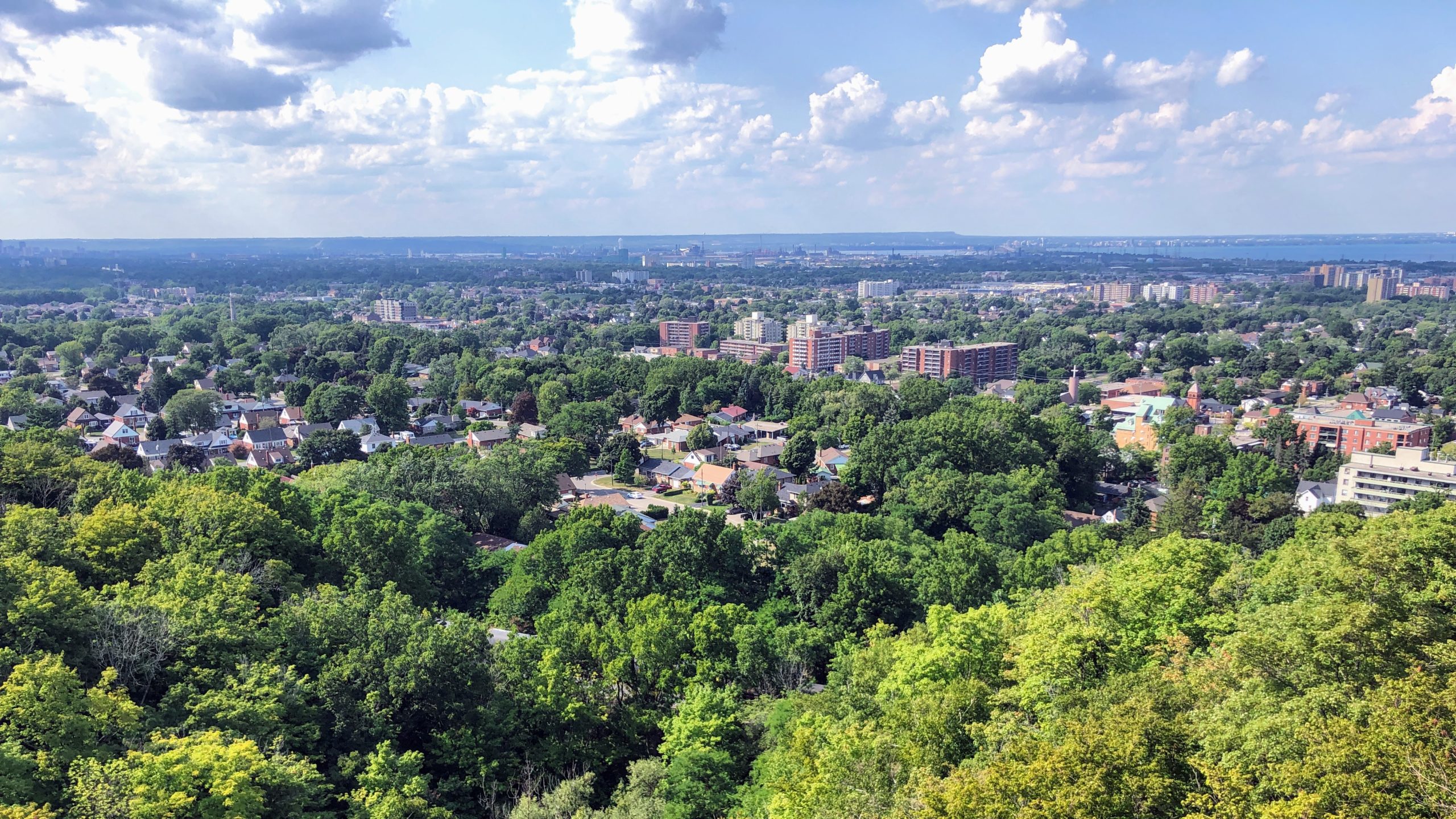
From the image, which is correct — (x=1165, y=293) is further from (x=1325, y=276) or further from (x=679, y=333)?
(x=679, y=333)

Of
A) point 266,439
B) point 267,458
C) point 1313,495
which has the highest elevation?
point 266,439

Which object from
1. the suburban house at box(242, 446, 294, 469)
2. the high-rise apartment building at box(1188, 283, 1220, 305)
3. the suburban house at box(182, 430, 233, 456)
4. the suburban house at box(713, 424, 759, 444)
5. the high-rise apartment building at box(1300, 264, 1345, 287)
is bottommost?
the suburban house at box(713, 424, 759, 444)

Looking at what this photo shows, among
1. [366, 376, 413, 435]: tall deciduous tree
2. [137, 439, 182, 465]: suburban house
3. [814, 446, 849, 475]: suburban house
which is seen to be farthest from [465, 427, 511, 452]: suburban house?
[814, 446, 849, 475]: suburban house

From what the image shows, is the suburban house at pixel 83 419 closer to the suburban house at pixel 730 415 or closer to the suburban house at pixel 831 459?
the suburban house at pixel 730 415

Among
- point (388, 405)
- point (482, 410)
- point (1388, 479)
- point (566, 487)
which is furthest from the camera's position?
point (482, 410)

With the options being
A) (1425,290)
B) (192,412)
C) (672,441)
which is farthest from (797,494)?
(1425,290)

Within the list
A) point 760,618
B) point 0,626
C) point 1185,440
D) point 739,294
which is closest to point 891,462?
point 1185,440

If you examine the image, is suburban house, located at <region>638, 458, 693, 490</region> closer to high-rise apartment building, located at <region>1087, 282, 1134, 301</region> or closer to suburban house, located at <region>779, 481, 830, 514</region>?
suburban house, located at <region>779, 481, 830, 514</region>
